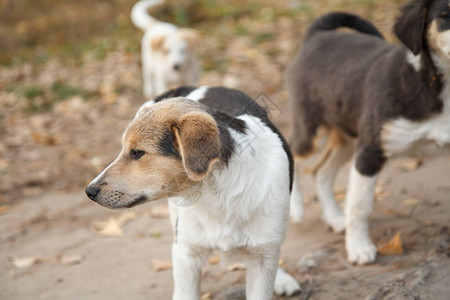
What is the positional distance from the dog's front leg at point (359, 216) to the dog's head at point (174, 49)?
5.18m

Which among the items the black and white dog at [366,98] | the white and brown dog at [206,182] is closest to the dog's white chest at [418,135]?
the black and white dog at [366,98]

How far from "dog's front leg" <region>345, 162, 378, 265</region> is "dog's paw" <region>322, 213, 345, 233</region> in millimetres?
514

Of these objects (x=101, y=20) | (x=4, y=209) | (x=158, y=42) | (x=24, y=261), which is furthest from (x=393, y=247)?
(x=101, y=20)

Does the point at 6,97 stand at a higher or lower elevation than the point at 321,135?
lower

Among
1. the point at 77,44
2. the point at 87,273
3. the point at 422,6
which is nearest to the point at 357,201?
the point at 422,6

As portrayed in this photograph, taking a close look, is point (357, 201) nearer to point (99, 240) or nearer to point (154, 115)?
point (154, 115)

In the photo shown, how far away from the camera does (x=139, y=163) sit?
127 inches

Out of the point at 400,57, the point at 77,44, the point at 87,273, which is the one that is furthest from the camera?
the point at 77,44

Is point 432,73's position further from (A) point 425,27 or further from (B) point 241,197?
(B) point 241,197

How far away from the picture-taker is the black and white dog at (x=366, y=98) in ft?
13.4

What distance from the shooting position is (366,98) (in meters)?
4.53

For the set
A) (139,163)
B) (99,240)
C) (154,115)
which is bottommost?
(99,240)

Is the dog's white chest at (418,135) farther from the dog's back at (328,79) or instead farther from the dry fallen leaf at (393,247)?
the dry fallen leaf at (393,247)

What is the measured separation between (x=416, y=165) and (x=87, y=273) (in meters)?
4.02
